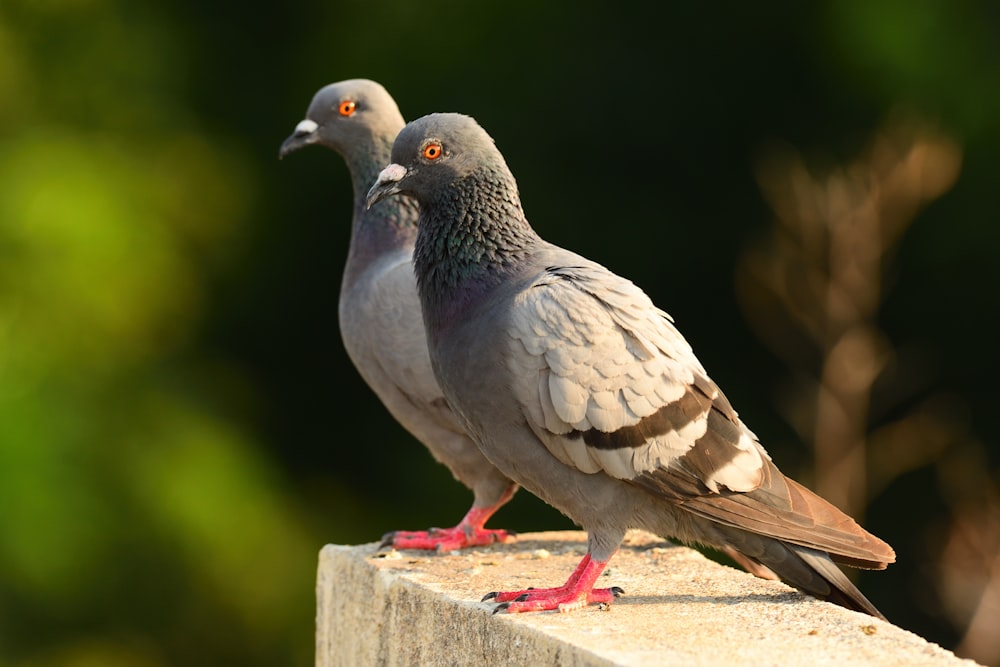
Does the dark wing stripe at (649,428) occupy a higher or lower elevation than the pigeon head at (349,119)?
lower

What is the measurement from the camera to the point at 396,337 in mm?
5898

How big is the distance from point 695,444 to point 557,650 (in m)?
0.85

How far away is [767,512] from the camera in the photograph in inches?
177

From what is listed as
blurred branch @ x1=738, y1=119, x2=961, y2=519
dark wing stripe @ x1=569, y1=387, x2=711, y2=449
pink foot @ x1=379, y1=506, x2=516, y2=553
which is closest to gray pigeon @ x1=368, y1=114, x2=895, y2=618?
dark wing stripe @ x1=569, y1=387, x2=711, y2=449

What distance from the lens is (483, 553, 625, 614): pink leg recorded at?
4426mm

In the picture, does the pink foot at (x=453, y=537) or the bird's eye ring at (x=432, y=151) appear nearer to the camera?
the bird's eye ring at (x=432, y=151)

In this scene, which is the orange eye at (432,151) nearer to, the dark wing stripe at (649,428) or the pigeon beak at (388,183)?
the pigeon beak at (388,183)

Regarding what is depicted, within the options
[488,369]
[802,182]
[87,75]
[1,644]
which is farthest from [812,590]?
[87,75]

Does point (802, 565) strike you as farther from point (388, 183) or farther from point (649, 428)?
point (388, 183)

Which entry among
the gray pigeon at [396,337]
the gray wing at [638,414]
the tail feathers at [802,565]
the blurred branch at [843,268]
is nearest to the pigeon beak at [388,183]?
the gray wing at [638,414]

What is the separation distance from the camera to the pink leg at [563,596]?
4426 millimetres

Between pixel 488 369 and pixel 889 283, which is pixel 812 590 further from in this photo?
pixel 889 283

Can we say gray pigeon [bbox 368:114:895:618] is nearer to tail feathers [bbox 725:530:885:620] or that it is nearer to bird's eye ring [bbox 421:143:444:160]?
tail feathers [bbox 725:530:885:620]

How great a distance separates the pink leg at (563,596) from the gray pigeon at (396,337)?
116 centimetres
